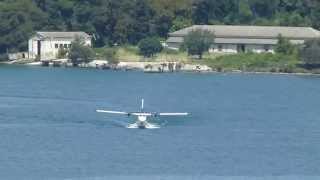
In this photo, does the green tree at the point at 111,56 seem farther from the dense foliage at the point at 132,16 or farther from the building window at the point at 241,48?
the building window at the point at 241,48

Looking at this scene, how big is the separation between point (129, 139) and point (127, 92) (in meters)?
14.7

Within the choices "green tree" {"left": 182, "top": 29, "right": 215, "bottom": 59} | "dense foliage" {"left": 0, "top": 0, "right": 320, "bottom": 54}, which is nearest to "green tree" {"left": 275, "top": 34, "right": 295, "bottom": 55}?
"green tree" {"left": 182, "top": 29, "right": 215, "bottom": 59}

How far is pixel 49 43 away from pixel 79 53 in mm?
2927

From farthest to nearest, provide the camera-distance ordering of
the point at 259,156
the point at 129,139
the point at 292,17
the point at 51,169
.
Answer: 1. the point at 292,17
2. the point at 129,139
3. the point at 259,156
4. the point at 51,169

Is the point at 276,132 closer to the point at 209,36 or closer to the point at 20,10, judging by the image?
the point at 209,36

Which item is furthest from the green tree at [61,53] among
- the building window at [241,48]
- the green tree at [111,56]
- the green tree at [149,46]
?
the building window at [241,48]

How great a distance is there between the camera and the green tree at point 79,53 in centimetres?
6812

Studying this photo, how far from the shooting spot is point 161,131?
131 feet

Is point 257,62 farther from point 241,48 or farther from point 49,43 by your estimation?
point 49,43

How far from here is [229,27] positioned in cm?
6981

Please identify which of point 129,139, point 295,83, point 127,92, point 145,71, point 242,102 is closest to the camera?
point 129,139

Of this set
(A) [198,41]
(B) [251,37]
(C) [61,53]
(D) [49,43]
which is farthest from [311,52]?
(D) [49,43]

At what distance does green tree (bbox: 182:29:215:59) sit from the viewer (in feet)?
219

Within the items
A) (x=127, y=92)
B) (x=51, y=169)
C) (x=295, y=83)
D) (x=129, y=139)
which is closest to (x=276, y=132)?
(x=129, y=139)
